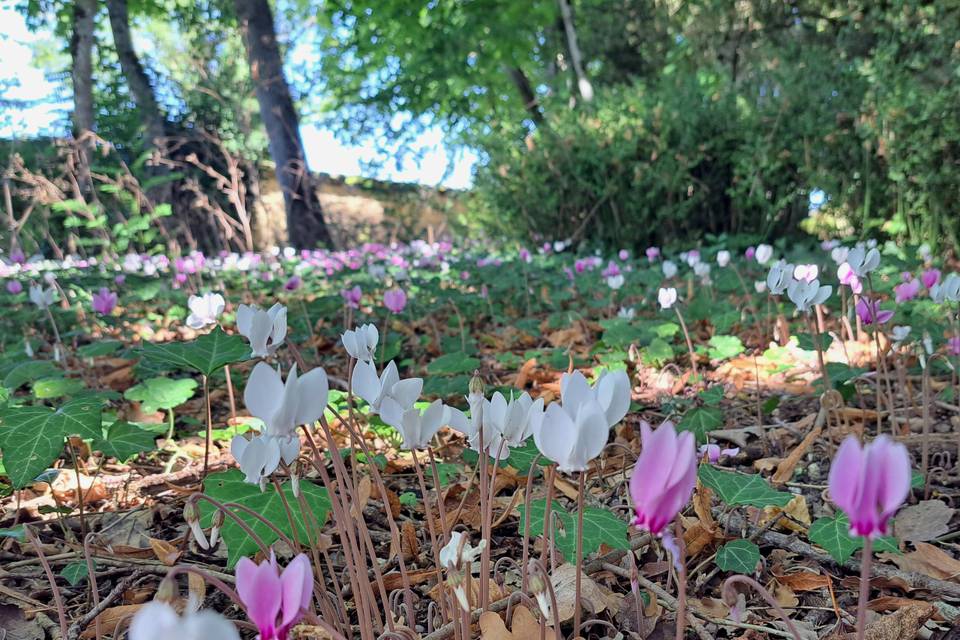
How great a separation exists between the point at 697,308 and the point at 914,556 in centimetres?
252

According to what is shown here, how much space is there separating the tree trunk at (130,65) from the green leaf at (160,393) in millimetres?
9183

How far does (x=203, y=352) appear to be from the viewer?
148 centimetres

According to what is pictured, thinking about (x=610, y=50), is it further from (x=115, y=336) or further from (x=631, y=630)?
(x=631, y=630)

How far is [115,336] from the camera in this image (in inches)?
146

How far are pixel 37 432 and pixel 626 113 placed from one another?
24.0 feet

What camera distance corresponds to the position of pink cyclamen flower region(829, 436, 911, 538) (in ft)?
1.89

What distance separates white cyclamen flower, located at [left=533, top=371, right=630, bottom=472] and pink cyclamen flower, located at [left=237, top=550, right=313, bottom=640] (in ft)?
0.95

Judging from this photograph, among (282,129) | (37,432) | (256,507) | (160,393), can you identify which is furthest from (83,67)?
(256,507)

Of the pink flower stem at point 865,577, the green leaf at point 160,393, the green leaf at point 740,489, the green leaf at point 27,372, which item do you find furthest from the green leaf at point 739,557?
the green leaf at point 27,372

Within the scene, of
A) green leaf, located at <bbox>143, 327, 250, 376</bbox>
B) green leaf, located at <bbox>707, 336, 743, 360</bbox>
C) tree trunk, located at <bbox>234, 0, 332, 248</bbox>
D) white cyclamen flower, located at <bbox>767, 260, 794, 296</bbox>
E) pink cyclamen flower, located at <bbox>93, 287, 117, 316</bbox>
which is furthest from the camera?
tree trunk, located at <bbox>234, 0, 332, 248</bbox>

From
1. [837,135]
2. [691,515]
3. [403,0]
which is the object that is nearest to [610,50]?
[403,0]

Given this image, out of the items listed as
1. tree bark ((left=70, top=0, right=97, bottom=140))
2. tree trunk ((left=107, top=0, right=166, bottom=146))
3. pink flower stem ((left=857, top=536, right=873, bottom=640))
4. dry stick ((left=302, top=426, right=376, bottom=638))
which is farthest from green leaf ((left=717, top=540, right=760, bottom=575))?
tree bark ((left=70, top=0, right=97, bottom=140))

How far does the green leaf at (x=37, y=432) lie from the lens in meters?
1.28

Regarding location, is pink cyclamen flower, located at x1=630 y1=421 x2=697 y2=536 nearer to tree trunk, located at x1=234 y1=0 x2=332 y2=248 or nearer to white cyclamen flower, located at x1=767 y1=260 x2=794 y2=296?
white cyclamen flower, located at x1=767 y1=260 x2=794 y2=296
